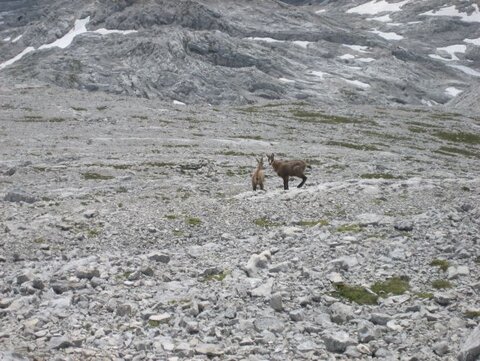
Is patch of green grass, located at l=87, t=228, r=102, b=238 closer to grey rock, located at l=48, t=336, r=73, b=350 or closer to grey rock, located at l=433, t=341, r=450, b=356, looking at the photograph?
grey rock, located at l=48, t=336, r=73, b=350

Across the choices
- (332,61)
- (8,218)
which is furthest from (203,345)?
(332,61)

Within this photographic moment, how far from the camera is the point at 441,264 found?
557 inches

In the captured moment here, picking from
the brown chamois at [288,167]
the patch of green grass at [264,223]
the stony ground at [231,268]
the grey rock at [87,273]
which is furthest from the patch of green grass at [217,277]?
the brown chamois at [288,167]

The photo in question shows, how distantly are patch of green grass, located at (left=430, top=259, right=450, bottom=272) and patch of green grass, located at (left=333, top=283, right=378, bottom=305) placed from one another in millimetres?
2901

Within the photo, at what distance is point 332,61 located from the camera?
7776 inches

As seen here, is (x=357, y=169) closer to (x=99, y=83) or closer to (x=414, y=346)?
(x=414, y=346)

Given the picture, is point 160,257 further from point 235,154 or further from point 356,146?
point 356,146

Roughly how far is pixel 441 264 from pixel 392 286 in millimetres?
2316

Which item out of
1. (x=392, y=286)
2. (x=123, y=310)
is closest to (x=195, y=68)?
(x=392, y=286)

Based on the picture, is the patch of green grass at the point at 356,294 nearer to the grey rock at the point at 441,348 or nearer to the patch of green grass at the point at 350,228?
the grey rock at the point at 441,348

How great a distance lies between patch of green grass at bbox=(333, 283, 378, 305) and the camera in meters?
12.1

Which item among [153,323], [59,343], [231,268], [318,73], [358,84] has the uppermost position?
[59,343]

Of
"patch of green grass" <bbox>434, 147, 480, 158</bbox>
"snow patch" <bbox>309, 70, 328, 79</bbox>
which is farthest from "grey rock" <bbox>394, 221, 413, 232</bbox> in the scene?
"snow patch" <bbox>309, 70, 328, 79</bbox>

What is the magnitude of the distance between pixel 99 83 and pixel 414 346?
479 ft
